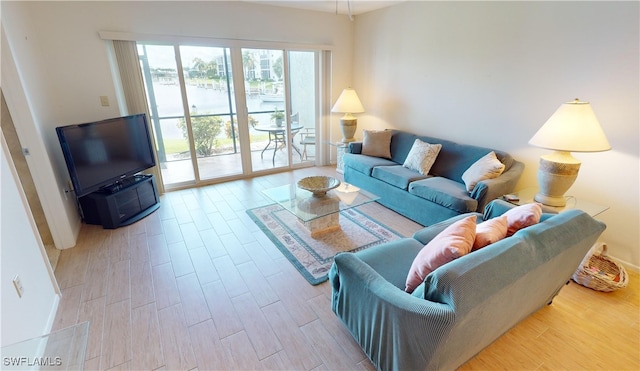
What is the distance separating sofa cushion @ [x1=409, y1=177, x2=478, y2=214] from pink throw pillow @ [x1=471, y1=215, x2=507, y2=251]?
3.80 ft

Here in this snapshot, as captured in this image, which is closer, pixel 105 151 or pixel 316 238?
pixel 316 238

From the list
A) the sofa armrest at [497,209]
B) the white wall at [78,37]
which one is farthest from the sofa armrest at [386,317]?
the white wall at [78,37]

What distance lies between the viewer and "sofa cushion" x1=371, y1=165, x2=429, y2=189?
336cm

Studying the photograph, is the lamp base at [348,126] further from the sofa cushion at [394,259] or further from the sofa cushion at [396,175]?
the sofa cushion at [394,259]

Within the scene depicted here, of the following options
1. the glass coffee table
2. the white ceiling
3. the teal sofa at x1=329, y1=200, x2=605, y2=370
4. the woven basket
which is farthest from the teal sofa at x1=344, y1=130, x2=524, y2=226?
the white ceiling

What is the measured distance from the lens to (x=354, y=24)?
15.9ft

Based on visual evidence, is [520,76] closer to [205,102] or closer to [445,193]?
[445,193]

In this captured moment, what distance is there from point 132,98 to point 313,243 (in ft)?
9.47

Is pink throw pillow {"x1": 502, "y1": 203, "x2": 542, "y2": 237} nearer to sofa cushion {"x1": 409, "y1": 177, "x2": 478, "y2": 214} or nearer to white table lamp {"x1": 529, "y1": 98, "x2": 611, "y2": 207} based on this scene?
white table lamp {"x1": 529, "y1": 98, "x2": 611, "y2": 207}

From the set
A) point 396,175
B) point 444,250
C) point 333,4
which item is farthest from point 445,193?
point 333,4

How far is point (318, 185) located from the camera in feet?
9.77

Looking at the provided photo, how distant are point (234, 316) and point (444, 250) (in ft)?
4.77

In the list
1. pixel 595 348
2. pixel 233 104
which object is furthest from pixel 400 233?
pixel 233 104

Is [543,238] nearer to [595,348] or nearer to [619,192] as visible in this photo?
[595,348]
